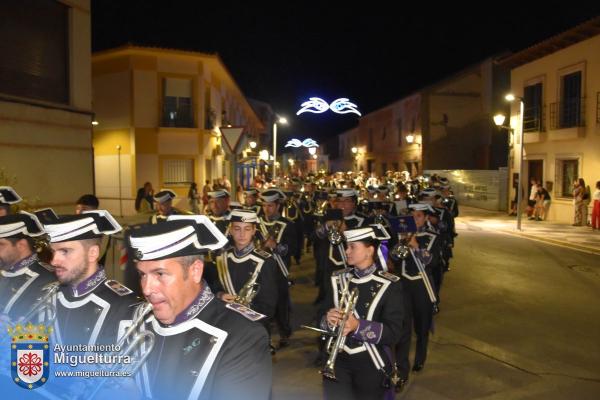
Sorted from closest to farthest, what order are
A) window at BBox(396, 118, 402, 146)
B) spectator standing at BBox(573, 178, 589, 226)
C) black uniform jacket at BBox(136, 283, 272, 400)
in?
black uniform jacket at BBox(136, 283, 272, 400)
spectator standing at BBox(573, 178, 589, 226)
window at BBox(396, 118, 402, 146)

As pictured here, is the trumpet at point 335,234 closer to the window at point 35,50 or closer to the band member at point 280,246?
the band member at point 280,246

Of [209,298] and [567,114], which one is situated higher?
[567,114]

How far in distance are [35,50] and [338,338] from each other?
1064 centimetres

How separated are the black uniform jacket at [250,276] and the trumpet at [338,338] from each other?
1721mm

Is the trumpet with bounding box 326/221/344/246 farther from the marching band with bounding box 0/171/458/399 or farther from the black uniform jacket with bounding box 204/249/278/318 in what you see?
the black uniform jacket with bounding box 204/249/278/318

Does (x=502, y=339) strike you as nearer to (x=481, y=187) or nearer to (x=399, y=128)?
(x=481, y=187)

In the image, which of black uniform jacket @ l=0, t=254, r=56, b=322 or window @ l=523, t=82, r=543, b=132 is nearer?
black uniform jacket @ l=0, t=254, r=56, b=322

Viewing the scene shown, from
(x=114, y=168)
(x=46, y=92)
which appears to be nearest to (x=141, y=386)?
(x=46, y=92)

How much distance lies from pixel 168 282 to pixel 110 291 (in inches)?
41.1

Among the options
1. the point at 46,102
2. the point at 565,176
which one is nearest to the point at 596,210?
the point at 565,176

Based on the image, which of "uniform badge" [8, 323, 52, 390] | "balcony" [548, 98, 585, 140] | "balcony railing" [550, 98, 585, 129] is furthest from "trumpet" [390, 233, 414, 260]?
"balcony railing" [550, 98, 585, 129]

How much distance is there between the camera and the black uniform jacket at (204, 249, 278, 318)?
5.43 m

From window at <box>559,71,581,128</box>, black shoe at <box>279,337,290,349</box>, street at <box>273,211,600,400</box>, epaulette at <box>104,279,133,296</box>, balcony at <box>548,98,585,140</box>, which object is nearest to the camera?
epaulette at <box>104,279,133,296</box>

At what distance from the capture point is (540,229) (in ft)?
65.7
